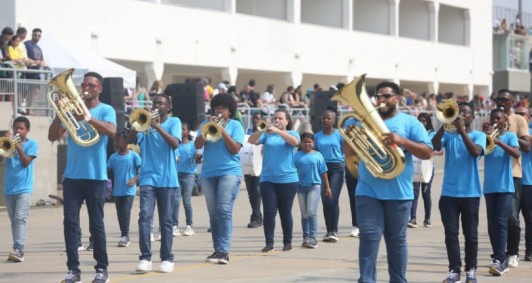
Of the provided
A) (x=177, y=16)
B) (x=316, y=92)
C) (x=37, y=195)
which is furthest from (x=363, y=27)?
(x=37, y=195)

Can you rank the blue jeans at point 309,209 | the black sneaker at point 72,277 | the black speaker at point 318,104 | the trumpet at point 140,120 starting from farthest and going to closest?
the black speaker at point 318,104
the blue jeans at point 309,209
the trumpet at point 140,120
the black sneaker at point 72,277

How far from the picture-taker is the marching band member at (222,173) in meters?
12.3

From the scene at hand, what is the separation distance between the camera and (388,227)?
8.76 metres

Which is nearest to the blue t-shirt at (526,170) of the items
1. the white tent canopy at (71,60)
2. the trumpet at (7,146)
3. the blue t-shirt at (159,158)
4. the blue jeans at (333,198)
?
the blue jeans at (333,198)

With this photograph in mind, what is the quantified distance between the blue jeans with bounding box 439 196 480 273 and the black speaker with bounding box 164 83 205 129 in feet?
37.3

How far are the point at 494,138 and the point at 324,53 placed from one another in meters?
26.3

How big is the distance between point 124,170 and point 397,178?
6.32 meters

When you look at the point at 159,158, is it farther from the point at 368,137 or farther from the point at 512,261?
the point at 512,261

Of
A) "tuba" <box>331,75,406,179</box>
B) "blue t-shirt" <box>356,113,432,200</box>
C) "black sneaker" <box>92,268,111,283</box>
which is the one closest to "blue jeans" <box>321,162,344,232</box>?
"black sneaker" <box>92,268,111,283</box>

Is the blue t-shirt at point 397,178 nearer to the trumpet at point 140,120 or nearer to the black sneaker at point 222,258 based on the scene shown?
the trumpet at point 140,120

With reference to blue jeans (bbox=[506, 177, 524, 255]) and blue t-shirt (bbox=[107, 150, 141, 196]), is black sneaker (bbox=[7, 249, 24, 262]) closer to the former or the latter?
blue t-shirt (bbox=[107, 150, 141, 196])

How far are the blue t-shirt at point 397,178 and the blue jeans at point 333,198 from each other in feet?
19.9

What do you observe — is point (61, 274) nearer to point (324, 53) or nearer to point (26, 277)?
point (26, 277)

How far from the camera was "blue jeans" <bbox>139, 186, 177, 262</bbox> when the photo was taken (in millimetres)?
11391
